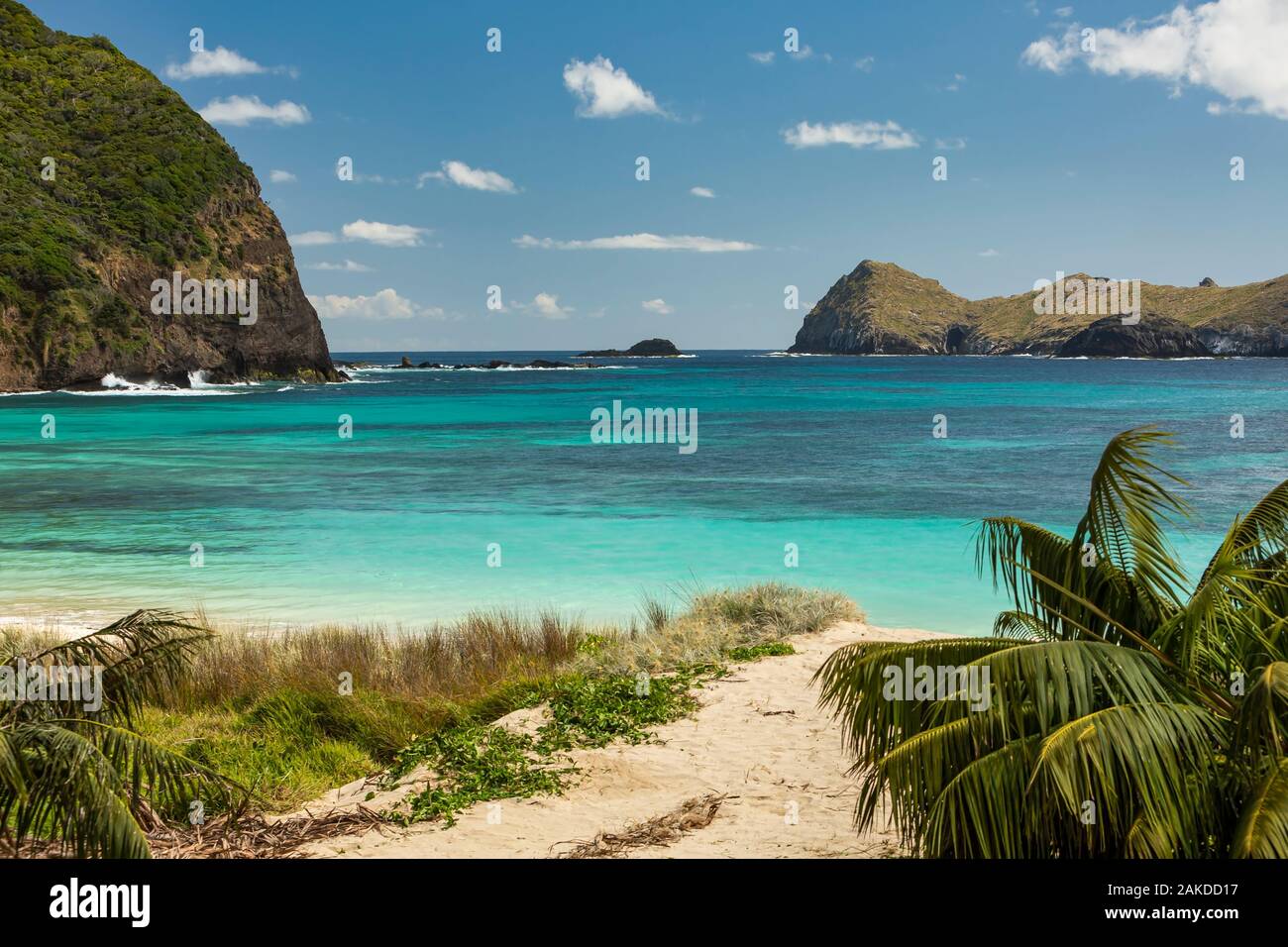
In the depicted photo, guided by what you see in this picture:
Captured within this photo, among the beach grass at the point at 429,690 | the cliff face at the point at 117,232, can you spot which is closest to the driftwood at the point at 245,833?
the beach grass at the point at 429,690

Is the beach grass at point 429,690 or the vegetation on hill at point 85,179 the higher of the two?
the vegetation on hill at point 85,179

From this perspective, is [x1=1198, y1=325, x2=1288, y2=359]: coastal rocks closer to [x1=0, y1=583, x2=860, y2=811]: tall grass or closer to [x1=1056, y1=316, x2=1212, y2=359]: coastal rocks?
[x1=1056, y1=316, x2=1212, y2=359]: coastal rocks

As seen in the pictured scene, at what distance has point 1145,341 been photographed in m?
156

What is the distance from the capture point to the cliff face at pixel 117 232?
A: 215 ft

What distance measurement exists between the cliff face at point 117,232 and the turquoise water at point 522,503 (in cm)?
851

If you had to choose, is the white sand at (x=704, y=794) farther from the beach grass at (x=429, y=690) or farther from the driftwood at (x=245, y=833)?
the beach grass at (x=429, y=690)

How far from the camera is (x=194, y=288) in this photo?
3039 inches

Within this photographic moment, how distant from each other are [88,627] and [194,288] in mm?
72494

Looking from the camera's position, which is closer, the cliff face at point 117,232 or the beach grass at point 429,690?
the beach grass at point 429,690

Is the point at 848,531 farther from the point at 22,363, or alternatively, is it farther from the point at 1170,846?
the point at 22,363

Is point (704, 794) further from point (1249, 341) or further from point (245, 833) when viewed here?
point (1249, 341)

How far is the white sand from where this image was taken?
6.15 metres

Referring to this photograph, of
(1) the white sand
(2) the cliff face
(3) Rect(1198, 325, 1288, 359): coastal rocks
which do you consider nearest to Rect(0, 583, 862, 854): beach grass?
(1) the white sand
